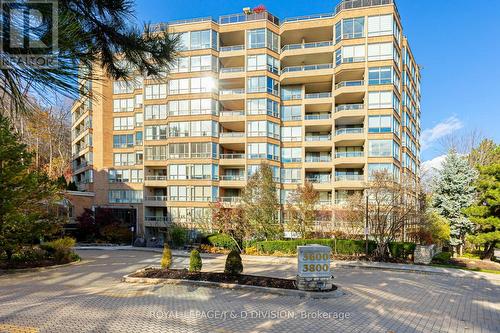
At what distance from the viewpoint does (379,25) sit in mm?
31156

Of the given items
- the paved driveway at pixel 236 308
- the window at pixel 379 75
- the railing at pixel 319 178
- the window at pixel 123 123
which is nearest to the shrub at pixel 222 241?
the railing at pixel 319 178

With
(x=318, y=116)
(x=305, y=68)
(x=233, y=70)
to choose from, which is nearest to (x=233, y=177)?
(x=318, y=116)

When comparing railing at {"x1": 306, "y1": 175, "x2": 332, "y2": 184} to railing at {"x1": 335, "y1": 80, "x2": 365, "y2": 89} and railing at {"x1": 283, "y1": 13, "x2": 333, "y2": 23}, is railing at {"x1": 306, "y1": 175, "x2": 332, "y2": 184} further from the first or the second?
railing at {"x1": 283, "y1": 13, "x2": 333, "y2": 23}

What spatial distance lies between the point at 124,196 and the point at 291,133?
23.3m

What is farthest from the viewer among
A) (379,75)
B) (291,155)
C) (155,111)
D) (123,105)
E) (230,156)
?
(123,105)

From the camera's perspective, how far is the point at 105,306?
412 inches

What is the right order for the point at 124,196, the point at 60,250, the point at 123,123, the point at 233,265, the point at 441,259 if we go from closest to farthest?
the point at 233,265 < the point at 60,250 < the point at 441,259 < the point at 124,196 < the point at 123,123

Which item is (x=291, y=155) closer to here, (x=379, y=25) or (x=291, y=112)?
(x=291, y=112)

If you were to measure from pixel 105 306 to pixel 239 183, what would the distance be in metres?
24.1

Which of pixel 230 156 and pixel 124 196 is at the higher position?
pixel 230 156

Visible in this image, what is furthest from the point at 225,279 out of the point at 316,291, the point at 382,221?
the point at 382,221

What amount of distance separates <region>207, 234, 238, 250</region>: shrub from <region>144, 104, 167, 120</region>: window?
1624 cm

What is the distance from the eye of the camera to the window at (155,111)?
36.5 meters

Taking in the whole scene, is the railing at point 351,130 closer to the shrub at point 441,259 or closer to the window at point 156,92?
the shrub at point 441,259
